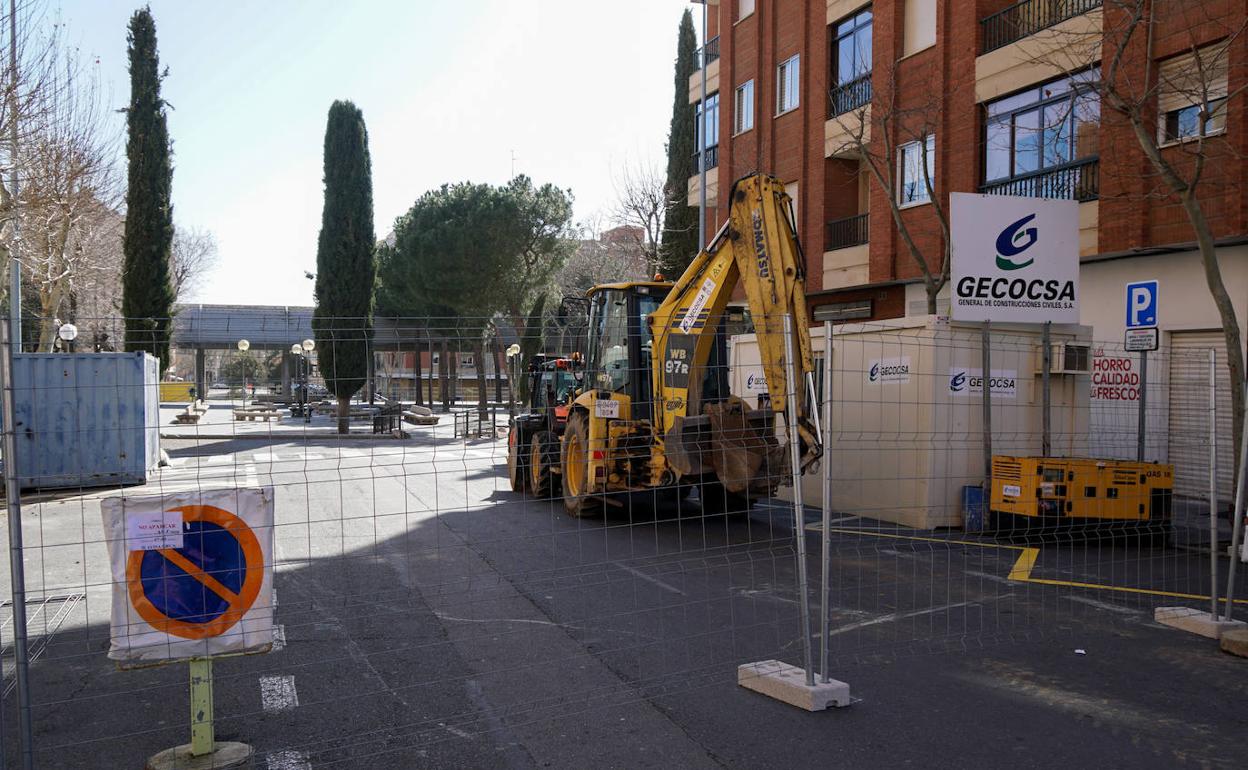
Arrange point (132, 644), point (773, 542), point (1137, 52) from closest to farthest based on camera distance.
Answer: point (132, 644), point (773, 542), point (1137, 52)

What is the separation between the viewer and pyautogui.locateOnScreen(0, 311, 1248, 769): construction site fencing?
14.9 ft

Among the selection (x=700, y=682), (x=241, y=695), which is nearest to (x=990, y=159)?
(x=700, y=682)

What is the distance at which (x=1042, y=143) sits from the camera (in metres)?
17.3

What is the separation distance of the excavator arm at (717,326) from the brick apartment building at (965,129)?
4.24m

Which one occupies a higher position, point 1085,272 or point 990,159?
point 990,159


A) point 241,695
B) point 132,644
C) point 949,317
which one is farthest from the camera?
point 949,317

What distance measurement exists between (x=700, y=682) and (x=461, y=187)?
37615 millimetres

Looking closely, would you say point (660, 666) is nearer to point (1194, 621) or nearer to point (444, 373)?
point (1194, 621)

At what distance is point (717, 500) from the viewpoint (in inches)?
Result: 508

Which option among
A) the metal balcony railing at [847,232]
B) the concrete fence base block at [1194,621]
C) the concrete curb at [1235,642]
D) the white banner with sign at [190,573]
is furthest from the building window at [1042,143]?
the white banner with sign at [190,573]

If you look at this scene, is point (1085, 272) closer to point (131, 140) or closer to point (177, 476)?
point (177, 476)

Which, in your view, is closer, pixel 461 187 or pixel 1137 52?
pixel 1137 52

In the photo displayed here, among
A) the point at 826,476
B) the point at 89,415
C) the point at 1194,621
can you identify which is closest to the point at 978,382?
the point at 1194,621

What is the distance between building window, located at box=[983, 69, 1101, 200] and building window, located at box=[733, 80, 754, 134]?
8886mm
